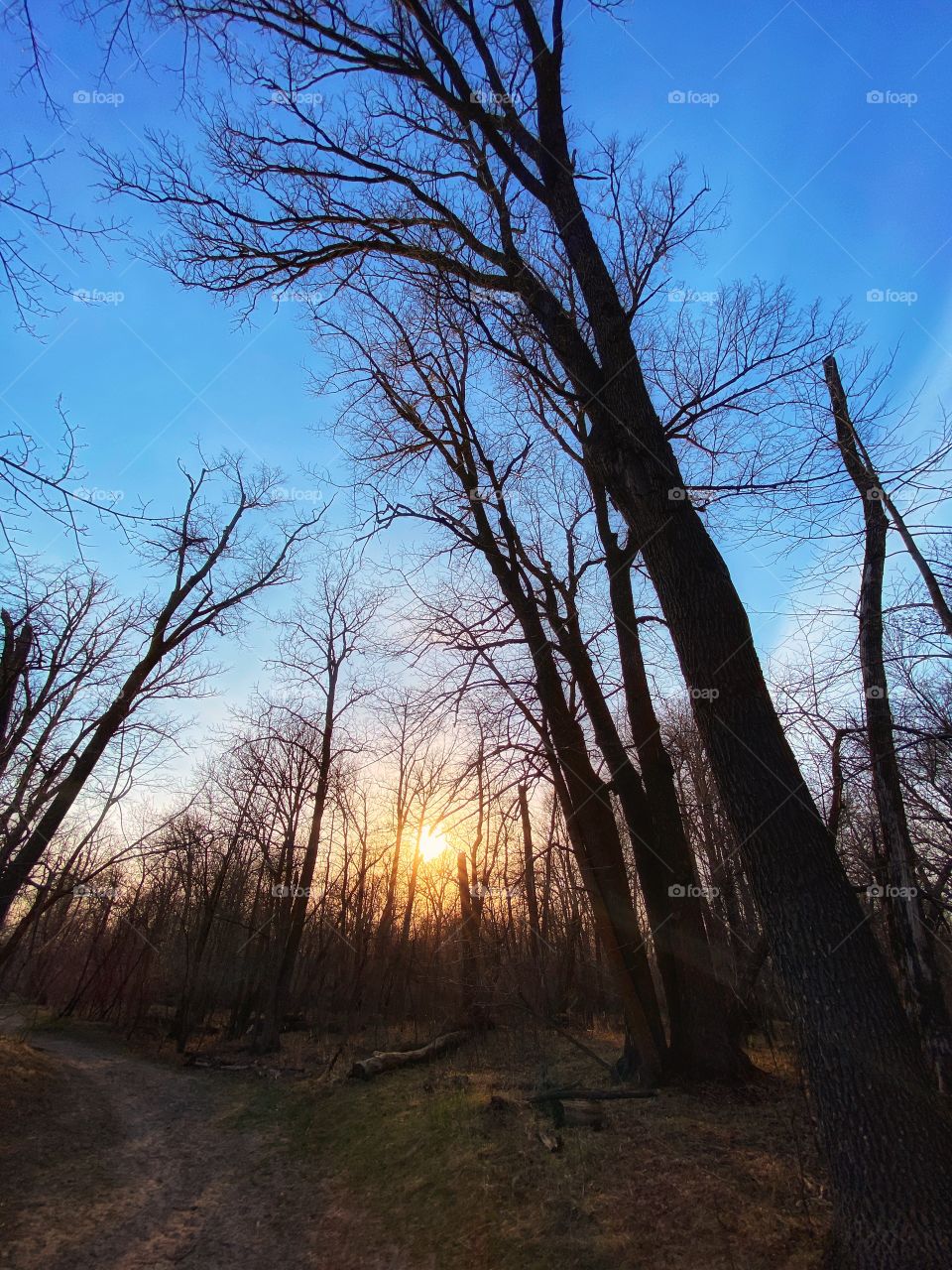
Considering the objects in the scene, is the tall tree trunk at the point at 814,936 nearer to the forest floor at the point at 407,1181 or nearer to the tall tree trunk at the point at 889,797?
the forest floor at the point at 407,1181

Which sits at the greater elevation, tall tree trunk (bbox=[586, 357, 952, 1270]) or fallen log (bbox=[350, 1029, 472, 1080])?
tall tree trunk (bbox=[586, 357, 952, 1270])

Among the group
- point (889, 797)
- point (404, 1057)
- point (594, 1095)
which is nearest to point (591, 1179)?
point (594, 1095)

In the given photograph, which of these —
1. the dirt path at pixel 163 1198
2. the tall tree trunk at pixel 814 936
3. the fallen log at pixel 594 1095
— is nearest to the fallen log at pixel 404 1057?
the dirt path at pixel 163 1198

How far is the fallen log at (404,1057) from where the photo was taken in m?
10.5

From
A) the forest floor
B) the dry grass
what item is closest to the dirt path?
the forest floor

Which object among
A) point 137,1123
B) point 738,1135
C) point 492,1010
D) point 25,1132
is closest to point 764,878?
point 738,1135

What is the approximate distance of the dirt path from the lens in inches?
188

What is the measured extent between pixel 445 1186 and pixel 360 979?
1363 cm

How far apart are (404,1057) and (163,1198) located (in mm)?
6404

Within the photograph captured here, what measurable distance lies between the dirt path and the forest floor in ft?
0.08

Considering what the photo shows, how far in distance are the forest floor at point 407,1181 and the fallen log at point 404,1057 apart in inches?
55.5

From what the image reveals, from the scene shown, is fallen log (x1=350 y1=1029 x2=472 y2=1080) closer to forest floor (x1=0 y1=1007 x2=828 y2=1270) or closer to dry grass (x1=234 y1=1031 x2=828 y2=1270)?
forest floor (x1=0 y1=1007 x2=828 y2=1270)

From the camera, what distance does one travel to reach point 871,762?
6.92 m

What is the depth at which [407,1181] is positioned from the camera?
581 centimetres
